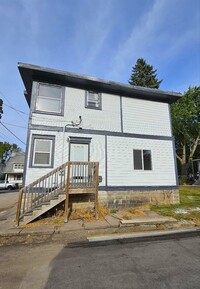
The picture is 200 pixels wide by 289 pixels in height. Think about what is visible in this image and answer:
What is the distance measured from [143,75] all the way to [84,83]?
25856mm

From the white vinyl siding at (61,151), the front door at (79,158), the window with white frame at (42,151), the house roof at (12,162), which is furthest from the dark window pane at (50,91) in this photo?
the house roof at (12,162)

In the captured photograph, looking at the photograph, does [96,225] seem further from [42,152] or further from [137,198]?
[42,152]

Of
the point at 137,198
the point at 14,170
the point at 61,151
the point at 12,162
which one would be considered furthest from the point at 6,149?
the point at 137,198

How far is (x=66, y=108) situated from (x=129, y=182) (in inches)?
223

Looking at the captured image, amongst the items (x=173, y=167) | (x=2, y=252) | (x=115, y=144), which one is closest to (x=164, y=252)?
(x=2, y=252)

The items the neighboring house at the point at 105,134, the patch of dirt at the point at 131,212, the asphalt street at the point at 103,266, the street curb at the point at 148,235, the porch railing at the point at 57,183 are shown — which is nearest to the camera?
the asphalt street at the point at 103,266

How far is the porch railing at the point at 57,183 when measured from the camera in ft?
25.5

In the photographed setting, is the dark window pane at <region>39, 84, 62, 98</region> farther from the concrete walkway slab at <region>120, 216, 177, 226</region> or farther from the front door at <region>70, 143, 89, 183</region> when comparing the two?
the concrete walkway slab at <region>120, 216, 177, 226</region>

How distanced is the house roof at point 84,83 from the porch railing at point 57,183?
510cm

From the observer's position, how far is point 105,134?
10.7 m

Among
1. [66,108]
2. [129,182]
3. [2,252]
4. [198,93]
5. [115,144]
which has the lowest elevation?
[2,252]

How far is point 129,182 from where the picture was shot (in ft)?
34.6

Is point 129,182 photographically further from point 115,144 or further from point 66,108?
point 66,108

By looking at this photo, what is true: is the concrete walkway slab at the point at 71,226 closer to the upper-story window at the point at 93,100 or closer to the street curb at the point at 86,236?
the street curb at the point at 86,236
